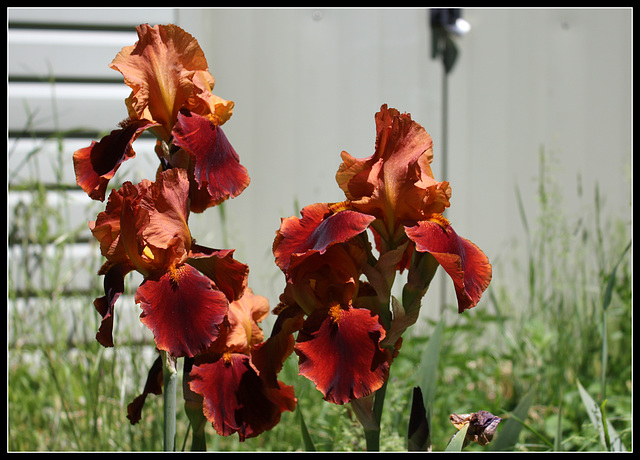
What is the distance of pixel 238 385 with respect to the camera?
0.72 meters

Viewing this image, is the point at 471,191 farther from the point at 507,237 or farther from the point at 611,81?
the point at 611,81

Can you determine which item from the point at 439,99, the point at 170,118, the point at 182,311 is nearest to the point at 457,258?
the point at 182,311

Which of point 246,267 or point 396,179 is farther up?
point 396,179

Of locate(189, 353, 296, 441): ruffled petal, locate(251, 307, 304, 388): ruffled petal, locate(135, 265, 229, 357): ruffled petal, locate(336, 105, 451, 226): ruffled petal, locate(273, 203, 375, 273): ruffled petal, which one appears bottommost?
locate(189, 353, 296, 441): ruffled petal

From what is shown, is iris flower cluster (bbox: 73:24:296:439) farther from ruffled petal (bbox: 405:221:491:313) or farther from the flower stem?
ruffled petal (bbox: 405:221:491:313)

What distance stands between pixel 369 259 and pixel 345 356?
0.44 feet

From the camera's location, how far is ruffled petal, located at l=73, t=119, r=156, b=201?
2.34 feet

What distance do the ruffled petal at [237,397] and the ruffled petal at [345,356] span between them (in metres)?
0.12

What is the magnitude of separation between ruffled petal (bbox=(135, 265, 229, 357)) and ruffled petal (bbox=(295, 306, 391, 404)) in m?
0.11

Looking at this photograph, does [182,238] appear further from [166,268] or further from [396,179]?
[396,179]

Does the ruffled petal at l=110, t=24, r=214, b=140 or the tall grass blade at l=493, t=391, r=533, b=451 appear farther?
the tall grass blade at l=493, t=391, r=533, b=451

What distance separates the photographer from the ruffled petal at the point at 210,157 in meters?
0.70

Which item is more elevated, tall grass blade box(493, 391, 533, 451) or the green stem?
the green stem

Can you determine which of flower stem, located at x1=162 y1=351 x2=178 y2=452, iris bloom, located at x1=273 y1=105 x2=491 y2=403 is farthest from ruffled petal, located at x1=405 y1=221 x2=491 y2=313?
flower stem, located at x1=162 y1=351 x2=178 y2=452
